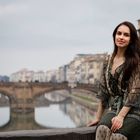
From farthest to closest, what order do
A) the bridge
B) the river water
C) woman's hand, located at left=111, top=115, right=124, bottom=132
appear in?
1. the bridge
2. the river water
3. woman's hand, located at left=111, top=115, right=124, bottom=132

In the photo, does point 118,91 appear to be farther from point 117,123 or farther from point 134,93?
point 117,123

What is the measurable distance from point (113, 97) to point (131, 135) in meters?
0.26

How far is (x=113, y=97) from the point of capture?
237 cm

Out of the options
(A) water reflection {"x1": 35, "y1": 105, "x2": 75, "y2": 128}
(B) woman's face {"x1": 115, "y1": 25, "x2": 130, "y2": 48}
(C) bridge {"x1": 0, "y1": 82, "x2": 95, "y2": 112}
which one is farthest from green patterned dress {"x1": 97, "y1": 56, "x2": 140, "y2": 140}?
(C) bridge {"x1": 0, "y1": 82, "x2": 95, "y2": 112}

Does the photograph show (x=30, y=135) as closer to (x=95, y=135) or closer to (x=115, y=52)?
(x=95, y=135)

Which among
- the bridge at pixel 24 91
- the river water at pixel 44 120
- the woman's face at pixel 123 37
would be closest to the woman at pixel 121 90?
the woman's face at pixel 123 37

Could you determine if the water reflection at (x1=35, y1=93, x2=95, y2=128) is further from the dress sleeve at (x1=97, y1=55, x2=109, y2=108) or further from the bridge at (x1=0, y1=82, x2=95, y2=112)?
the dress sleeve at (x1=97, y1=55, x2=109, y2=108)

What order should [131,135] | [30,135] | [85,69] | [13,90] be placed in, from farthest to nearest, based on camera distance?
1. [85,69]
2. [13,90]
3. [30,135]
4. [131,135]

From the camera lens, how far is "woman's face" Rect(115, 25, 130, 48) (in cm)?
237

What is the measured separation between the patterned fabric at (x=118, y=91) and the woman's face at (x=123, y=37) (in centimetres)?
11

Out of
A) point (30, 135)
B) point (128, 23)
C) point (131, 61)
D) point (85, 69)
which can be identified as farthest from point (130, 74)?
point (85, 69)

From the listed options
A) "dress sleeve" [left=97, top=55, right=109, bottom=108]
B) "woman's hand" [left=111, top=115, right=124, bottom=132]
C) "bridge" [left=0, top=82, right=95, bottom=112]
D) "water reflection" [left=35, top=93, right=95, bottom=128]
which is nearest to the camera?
"woman's hand" [left=111, top=115, right=124, bottom=132]

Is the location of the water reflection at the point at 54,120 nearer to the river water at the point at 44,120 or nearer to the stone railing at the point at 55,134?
the river water at the point at 44,120

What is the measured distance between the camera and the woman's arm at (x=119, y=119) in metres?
→ 2.19
